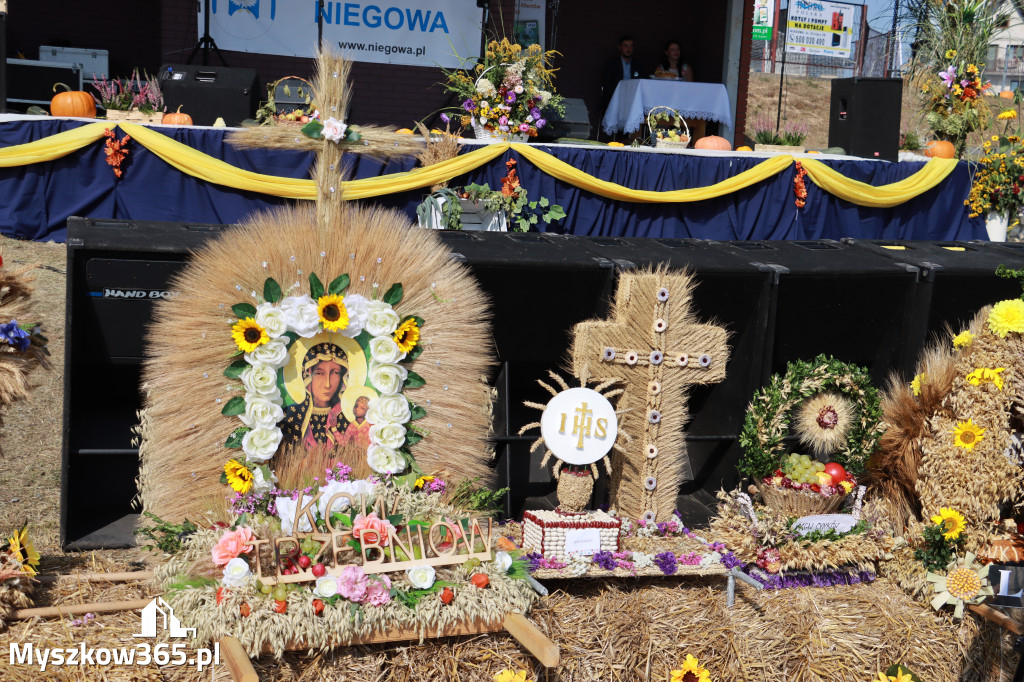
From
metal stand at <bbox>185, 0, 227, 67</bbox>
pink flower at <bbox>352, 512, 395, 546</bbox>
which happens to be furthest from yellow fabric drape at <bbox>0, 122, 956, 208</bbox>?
pink flower at <bbox>352, 512, 395, 546</bbox>

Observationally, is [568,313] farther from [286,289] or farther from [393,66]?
[393,66]

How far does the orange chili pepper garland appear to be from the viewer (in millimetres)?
7457

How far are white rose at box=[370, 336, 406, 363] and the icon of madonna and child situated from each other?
63mm

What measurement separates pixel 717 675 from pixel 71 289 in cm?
265

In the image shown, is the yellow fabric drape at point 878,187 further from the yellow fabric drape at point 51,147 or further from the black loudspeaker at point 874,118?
the yellow fabric drape at point 51,147

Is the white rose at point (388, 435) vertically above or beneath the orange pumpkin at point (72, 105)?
beneath

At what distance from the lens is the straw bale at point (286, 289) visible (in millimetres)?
3184

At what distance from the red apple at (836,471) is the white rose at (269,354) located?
7.45 feet

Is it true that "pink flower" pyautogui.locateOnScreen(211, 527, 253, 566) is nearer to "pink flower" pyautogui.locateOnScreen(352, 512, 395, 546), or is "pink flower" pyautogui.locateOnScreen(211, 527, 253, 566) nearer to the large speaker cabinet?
"pink flower" pyautogui.locateOnScreen(352, 512, 395, 546)

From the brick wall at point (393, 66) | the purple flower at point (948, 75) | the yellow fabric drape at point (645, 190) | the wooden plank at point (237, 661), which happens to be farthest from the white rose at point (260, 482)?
the purple flower at point (948, 75)

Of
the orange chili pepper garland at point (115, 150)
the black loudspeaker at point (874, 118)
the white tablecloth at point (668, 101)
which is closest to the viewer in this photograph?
the orange chili pepper garland at point (115, 150)

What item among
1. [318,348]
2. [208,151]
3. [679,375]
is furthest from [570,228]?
[318,348]

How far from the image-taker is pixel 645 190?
346 inches

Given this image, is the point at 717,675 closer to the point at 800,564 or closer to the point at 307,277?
the point at 800,564
